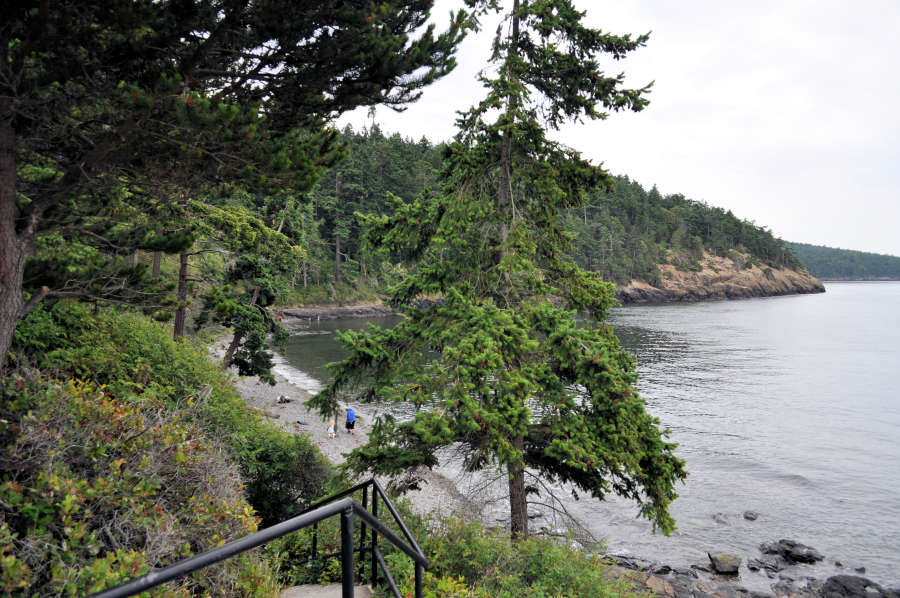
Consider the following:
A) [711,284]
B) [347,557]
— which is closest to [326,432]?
[347,557]

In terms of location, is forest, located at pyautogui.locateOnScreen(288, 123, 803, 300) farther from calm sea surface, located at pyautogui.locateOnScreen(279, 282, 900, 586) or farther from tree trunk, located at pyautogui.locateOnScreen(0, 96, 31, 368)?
tree trunk, located at pyautogui.locateOnScreen(0, 96, 31, 368)

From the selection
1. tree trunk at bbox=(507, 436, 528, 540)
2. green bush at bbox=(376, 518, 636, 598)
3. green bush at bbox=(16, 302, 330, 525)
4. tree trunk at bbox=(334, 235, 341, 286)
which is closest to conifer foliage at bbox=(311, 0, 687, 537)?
tree trunk at bbox=(507, 436, 528, 540)

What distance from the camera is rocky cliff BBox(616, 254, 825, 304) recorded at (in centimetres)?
10188

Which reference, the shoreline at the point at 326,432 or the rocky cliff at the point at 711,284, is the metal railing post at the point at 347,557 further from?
the rocky cliff at the point at 711,284

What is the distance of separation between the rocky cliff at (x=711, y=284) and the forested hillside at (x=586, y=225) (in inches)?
78.0

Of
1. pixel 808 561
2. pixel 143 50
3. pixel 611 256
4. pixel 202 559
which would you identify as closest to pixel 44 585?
pixel 202 559

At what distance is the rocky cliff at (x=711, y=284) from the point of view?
102 m

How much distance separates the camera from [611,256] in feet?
323

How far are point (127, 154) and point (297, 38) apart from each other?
2.41 meters

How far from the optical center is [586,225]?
97000 millimetres

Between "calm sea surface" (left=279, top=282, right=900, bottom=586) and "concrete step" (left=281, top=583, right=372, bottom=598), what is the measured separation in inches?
541

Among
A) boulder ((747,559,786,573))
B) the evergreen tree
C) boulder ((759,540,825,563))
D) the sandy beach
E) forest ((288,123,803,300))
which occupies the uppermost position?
forest ((288,123,803,300))

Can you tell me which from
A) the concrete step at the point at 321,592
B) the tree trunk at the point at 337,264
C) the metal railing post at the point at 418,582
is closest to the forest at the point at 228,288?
the concrete step at the point at 321,592

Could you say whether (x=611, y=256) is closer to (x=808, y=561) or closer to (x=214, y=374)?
(x=808, y=561)
